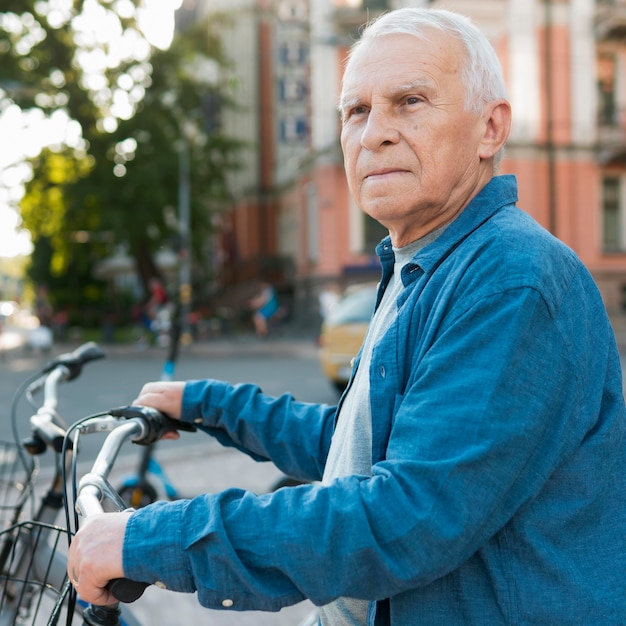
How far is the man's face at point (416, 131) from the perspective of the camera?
4.13ft

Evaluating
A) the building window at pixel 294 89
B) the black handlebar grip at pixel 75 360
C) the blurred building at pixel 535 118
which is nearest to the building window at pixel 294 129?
the blurred building at pixel 535 118

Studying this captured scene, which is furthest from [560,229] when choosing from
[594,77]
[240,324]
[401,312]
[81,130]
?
[401,312]

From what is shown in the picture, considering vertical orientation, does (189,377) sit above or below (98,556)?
below

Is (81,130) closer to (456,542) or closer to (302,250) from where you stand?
(302,250)

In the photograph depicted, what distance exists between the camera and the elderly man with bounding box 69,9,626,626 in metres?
1.01

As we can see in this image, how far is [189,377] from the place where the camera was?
1322 cm

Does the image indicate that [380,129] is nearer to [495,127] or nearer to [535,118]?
[495,127]

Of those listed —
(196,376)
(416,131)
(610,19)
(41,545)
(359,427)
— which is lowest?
(196,376)

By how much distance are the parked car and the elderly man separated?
816cm

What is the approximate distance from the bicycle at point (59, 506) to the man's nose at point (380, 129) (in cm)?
72

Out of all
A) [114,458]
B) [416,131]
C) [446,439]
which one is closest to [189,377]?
[114,458]

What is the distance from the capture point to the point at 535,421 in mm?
1030

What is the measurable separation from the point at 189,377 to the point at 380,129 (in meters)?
12.2

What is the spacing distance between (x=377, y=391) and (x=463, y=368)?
0.68 ft
